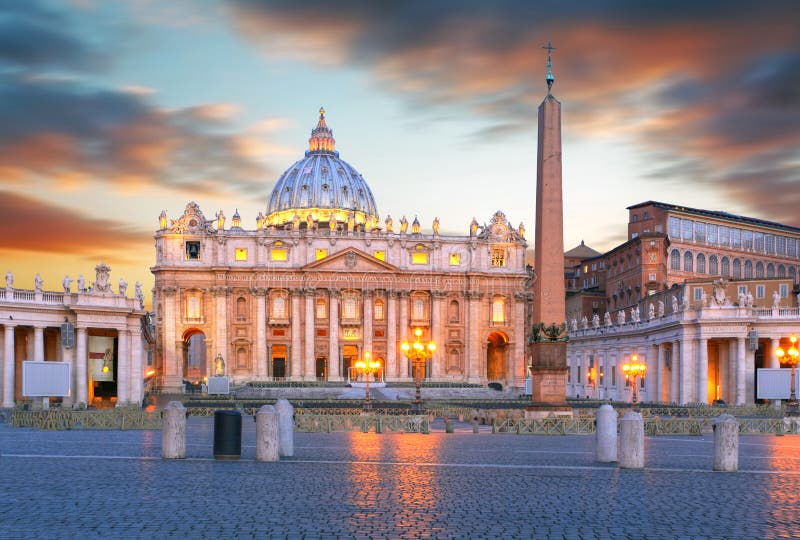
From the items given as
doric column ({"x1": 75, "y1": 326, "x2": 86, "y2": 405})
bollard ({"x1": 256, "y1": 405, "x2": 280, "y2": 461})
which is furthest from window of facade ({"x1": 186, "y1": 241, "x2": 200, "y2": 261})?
bollard ({"x1": 256, "y1": 405, "x2": 280, "y2": 461})

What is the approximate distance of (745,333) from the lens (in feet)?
199

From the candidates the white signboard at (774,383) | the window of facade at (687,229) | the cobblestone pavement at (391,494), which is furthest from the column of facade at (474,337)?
the cobblestone pavement at (391,494)

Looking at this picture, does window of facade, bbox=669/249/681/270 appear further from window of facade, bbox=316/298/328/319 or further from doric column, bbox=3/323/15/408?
doric column, bbox=3/323/15/408

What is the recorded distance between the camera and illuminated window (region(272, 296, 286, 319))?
11162 cm

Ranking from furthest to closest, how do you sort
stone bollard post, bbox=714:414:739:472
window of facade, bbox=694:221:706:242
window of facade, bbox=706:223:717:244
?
window of facade, bbox=706:223:717:244, window of facade, bbox=694:221:706:242, stone bollard post, bbox=714:414:739:472

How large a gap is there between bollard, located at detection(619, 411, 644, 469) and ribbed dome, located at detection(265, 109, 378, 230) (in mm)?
123381

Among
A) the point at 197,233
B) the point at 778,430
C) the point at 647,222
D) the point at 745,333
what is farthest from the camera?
the point at 197,233

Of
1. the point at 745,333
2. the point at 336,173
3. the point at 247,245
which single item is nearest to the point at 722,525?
the point at 745,333

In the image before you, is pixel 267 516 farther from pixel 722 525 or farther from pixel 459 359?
pixel 459 359

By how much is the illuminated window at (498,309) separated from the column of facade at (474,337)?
2441 mm

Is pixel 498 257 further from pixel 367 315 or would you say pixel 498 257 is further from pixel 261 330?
pixel 261 330

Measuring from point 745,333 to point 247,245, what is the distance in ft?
210

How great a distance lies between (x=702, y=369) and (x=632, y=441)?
142 feet

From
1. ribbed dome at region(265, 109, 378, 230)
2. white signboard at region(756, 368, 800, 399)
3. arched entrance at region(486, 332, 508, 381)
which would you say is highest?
ribbed dome at region(265, 109, 378, 230)
